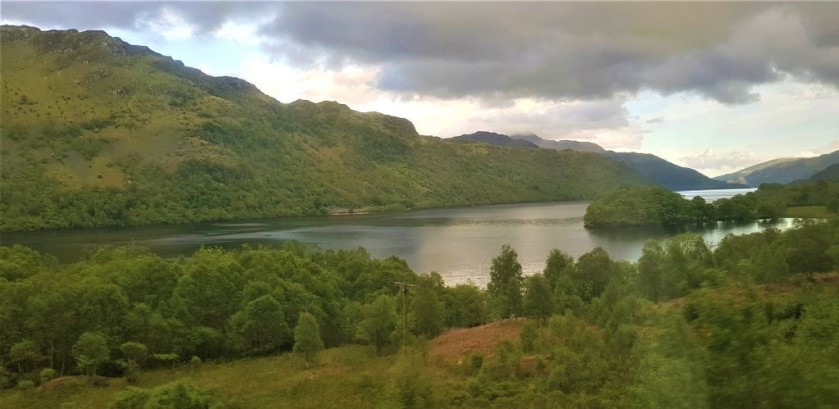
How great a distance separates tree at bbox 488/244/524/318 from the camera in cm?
3247

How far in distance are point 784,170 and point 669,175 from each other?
11.0 m

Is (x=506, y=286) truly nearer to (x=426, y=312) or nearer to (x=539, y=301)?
(x=539, y=301)

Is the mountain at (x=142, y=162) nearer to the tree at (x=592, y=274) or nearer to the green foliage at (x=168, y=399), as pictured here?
the tree at (x=592, y=274)

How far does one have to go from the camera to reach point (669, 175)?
52.3 metres

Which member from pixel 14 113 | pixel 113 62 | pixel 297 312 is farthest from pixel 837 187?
pixel 113 62

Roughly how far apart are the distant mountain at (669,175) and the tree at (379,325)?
2673 cm

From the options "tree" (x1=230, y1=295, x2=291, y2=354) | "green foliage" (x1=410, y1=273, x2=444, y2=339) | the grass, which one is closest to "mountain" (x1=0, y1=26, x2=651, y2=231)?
the grass

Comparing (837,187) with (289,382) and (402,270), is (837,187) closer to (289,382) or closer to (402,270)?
(289,382)

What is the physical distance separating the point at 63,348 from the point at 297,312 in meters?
11.4

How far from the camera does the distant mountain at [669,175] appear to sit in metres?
48.2

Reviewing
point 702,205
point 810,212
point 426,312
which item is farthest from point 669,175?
point 426,312

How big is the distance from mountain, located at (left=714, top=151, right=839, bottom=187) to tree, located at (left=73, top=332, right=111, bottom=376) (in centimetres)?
3051

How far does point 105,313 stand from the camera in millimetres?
28094

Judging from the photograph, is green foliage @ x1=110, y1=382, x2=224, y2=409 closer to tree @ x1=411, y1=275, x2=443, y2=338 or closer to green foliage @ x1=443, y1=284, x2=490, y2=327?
tree @ x1=411, y1=275, x2=443, y2=338
